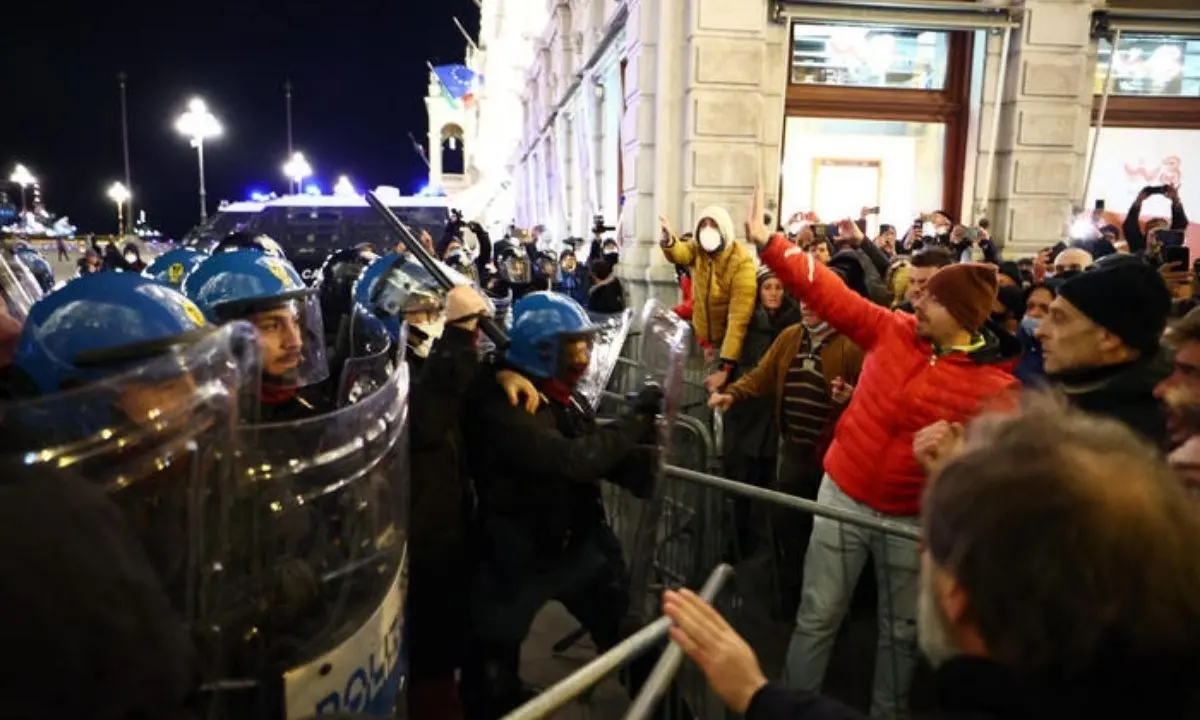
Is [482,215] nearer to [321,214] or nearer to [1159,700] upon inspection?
[321,214]

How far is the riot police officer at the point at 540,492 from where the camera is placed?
3.15 meters

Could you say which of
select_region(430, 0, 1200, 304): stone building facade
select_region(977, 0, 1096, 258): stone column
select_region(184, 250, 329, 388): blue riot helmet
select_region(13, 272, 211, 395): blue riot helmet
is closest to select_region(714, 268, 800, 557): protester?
select_region(184, 250, 329, 388): blue riot helmet

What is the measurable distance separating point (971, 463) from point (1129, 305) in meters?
2.03

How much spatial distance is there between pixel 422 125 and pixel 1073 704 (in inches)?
4572

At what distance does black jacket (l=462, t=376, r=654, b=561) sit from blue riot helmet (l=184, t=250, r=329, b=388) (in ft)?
2.37

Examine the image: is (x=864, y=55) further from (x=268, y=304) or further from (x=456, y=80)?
(x=456, y=80)

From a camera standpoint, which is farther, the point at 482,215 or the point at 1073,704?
Answer: the point at 482,215

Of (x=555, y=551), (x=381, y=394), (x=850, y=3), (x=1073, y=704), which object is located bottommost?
(x=555, y=551)

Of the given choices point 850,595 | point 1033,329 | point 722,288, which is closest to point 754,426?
point 722,288

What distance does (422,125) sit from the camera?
110 m

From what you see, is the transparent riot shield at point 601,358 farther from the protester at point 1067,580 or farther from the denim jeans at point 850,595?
the protester at point 1067,580

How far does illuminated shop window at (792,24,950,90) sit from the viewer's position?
1030 centimetres

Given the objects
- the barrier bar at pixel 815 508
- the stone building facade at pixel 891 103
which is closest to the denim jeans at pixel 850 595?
Result: the barrier bar at pixel 815 508

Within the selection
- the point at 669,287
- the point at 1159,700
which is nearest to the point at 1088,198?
the point at 669,287
